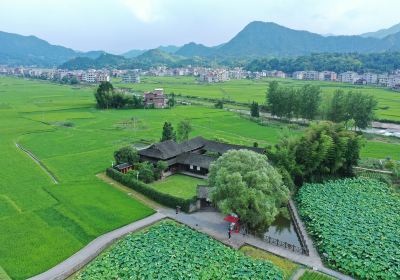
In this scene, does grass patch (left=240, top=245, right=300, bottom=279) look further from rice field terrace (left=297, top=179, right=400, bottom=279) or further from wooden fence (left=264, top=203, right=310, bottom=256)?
rice field terrace (left=297, top=179, right=400, bottom=279)

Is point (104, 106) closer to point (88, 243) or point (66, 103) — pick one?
point (66, 103)

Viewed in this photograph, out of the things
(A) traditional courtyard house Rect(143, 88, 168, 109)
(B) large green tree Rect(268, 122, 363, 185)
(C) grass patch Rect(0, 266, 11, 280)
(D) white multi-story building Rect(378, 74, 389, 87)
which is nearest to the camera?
(C) grass patch Rect(0, 266, 11, 280)

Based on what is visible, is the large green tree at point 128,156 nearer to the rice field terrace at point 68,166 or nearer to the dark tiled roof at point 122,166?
the dark tiled roof at point 122,166

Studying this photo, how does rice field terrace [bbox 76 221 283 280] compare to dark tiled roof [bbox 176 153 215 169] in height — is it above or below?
below

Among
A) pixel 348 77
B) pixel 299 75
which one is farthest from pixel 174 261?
pixel 299 75

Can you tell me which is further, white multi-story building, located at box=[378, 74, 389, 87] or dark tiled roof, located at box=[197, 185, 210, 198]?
white multi-story building, located at box=[378, 74, 389, 87]

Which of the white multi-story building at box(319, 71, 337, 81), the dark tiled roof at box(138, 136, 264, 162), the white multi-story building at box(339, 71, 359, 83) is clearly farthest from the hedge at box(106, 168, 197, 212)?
the white multi-story building at box(319, 71, 337, 81)
